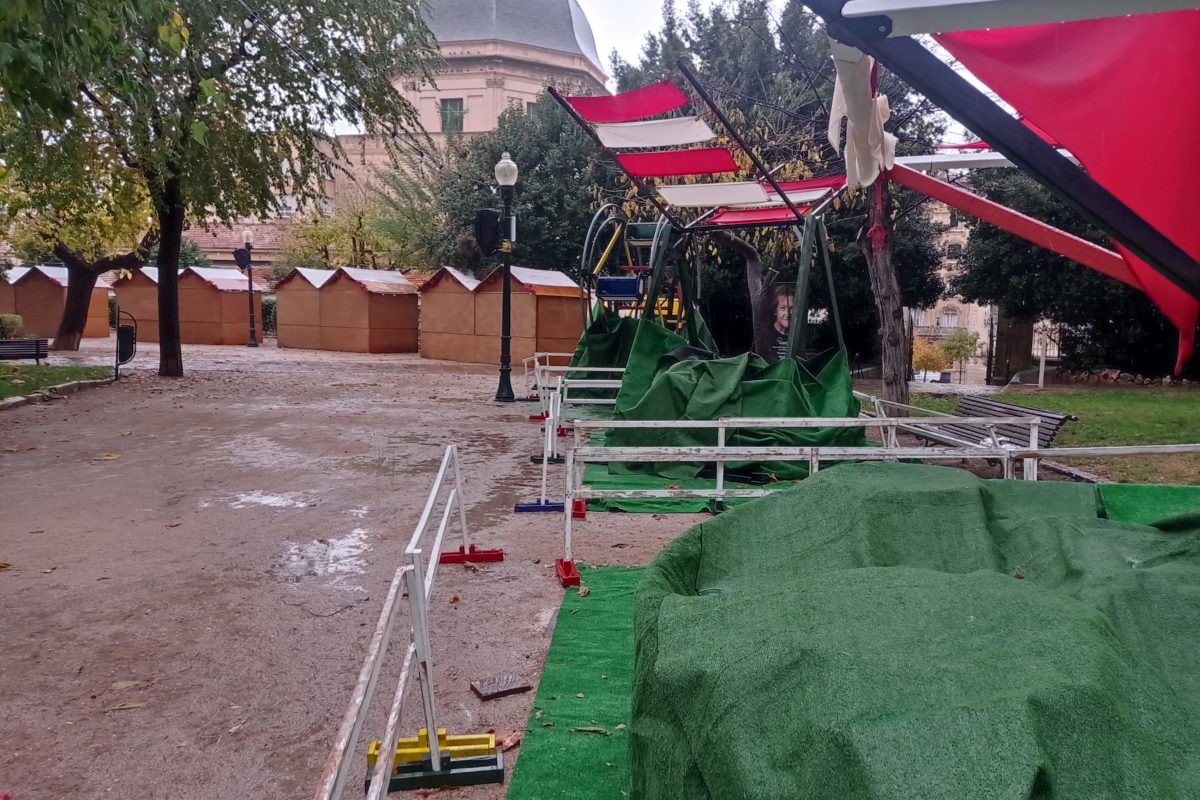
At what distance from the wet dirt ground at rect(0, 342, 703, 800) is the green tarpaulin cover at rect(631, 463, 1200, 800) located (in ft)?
4.60

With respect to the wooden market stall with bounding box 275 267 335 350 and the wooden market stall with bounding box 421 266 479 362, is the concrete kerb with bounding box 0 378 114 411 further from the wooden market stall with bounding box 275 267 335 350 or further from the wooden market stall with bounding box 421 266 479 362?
the wooden market stall with bounding box 275 267 335 350

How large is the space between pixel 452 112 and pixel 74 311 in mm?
25107

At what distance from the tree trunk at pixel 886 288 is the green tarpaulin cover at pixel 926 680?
7113mm

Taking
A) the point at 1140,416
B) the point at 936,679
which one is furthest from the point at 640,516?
the point at 1140,416

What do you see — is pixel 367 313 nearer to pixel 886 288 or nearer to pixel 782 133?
pixel 782 133

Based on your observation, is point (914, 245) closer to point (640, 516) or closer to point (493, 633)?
point (640, 516)

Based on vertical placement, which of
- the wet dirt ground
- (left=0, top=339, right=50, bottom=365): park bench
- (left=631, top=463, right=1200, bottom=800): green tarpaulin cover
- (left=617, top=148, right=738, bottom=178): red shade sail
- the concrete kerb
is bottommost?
the wet dirt ground

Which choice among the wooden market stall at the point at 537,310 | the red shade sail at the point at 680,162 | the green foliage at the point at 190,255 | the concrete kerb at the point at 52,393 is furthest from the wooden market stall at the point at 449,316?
the green foliage at the point at 190,255

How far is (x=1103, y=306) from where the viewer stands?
20.6 metres

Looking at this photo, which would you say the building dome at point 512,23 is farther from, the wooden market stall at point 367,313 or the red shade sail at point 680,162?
the red shade sail at point 680,162

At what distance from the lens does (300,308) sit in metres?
30.8

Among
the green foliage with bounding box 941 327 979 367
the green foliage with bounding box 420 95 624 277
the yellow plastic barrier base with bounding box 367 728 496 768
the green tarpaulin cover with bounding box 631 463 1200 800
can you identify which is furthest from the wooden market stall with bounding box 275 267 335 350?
the green tarpaulin cover with bounding box 631 463 1200 800

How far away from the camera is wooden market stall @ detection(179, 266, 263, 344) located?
31.9 meters

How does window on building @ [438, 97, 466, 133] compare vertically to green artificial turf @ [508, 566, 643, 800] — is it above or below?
above
